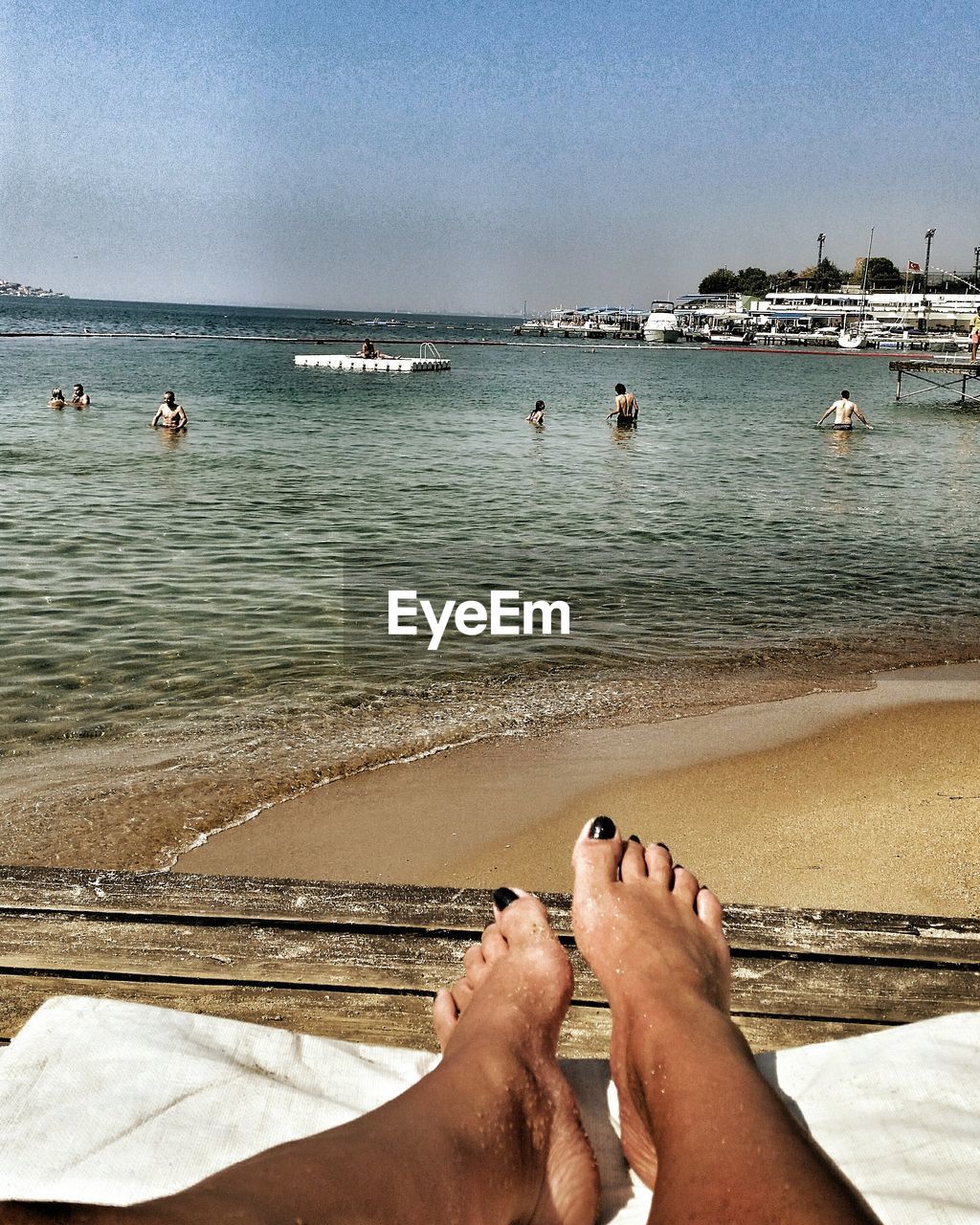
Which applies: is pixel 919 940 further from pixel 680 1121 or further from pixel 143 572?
pixel 143 572

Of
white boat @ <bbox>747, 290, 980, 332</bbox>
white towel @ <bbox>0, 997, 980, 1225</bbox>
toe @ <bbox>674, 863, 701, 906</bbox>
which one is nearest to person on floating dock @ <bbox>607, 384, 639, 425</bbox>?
toe @ <bbox>674, 863, 701, 906</bbox>

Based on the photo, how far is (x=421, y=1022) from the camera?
1849mm

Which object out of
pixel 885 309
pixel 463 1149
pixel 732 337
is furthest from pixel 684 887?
pixel 885 309

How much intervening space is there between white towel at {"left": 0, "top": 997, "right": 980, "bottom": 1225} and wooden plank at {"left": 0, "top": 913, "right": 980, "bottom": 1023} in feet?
0.57

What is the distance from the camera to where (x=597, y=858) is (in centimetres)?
219

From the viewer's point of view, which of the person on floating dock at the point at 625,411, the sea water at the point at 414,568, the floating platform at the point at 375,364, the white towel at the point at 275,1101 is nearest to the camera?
the white towel at the point at 275,1101

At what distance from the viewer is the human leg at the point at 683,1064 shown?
3.79 feet

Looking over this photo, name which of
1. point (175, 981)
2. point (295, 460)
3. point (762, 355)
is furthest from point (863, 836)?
point (762, 355)

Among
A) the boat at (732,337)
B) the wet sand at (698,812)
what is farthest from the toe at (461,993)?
the boat at (732,337)

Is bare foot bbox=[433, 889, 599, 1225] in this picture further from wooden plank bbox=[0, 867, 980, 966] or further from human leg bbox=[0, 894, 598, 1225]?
wooden plank bbox=[0, 867, 980, 966]

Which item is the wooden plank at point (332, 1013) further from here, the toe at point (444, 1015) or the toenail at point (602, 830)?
the toenail at point (602, 830)

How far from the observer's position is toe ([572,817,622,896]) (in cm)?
212

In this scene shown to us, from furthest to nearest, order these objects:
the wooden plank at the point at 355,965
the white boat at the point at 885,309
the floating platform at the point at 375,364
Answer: the white boat at the point at 885,309
the floating platform at the point at 375,364
the wooden plank at the point at 355,965

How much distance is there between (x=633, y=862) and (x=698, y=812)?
2481 millimetres
